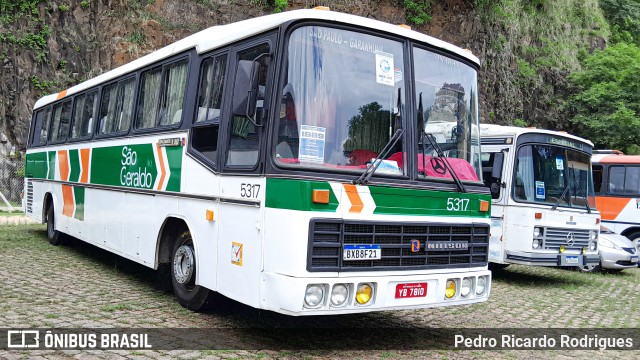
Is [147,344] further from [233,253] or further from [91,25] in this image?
[91,25]

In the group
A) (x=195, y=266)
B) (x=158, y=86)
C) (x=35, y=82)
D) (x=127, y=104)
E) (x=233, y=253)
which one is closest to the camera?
(x=233, y=253)

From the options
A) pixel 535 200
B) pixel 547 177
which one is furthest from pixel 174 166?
pixel 547 177

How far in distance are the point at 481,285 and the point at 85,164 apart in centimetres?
721

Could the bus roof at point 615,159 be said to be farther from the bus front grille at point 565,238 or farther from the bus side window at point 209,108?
the bus side window at point 209,108

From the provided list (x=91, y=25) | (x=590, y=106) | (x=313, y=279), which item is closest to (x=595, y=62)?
(x=590, y=106)

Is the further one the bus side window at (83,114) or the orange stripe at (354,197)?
the bus side window at (83,114)

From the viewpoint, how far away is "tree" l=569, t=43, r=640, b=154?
1198 inches

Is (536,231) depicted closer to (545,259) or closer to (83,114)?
(545,259)

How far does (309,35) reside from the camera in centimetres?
575

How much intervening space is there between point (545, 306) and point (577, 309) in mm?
475

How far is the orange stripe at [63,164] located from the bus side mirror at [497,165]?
8118 mm

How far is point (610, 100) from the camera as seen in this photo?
104ft

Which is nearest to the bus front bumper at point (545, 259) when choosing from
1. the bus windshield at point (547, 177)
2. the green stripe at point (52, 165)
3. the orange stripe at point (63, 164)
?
the bus windshield at point (547, 177)

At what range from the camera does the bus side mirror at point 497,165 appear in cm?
1187
